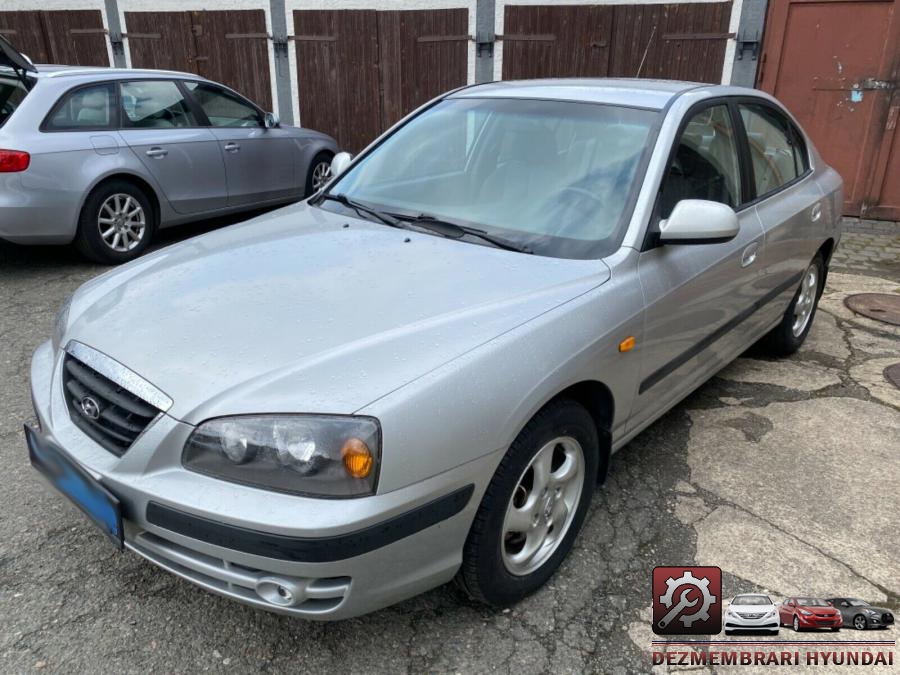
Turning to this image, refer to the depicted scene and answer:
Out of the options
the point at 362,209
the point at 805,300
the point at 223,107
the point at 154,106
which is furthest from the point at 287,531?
the point at 223,107

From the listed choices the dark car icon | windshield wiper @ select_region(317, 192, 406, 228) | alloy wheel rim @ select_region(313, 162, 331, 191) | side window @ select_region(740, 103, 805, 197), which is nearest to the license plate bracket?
windshield wiper @ select_region(317, 192, 406, 228)

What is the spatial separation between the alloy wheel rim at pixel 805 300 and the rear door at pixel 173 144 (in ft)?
16.5

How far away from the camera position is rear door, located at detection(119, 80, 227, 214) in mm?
5996

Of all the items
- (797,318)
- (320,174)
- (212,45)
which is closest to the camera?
(797,318)

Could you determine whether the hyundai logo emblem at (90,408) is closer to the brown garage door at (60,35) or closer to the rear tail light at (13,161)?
the rear tail light at (13,161)

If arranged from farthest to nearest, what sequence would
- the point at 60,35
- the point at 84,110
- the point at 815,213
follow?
the point at 60,35, the point at 84,110, the point at 815,213

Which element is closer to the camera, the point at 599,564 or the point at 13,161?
the point at 599,564

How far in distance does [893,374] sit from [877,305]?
144 centimetres

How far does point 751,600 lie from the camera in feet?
7.81

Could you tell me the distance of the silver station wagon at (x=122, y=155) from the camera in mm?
5254

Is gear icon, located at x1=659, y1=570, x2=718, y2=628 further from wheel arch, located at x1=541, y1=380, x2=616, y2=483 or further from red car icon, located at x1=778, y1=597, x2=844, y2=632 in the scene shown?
wheel arch, located at x1=541, y1=380, x2=616, y2=483

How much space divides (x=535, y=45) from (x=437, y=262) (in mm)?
7211

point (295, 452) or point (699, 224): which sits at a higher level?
point (699, 224)

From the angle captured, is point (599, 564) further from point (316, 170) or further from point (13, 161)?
point (316, 170)
